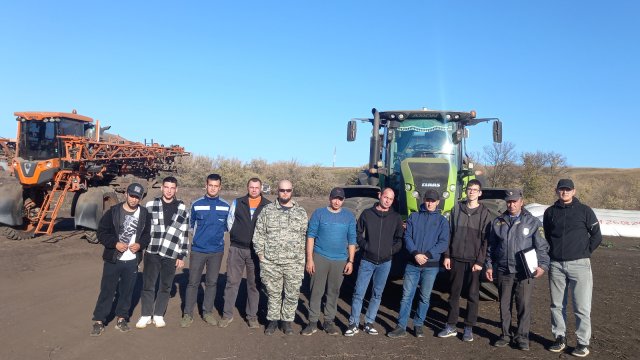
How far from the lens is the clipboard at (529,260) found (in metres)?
5.36

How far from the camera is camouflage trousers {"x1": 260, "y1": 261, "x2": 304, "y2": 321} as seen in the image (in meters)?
5.85

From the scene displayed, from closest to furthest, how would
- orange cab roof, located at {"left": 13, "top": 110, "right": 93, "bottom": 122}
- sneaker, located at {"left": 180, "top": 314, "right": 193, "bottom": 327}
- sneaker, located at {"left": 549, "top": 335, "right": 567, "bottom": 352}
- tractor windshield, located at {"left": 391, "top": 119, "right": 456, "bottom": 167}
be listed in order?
sneaker, located at {"left": 549, "top": 335, "right": 567, "bottom": 352} < sneaker, located at {"left": 180, "top": 314, "right": 193, "bottom": 327} < tractor windshield, located at {"left": 391, "top": 119, "right": 456, "bottom": 167} < orange cab roof, located at {"left": 13, "top": 110, "right": 93, "bottom": 122}

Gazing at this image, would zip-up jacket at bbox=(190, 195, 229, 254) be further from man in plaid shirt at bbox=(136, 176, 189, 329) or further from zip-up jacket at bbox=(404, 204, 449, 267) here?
zip-up jacket at bbox=(404, 204, 449, 267)

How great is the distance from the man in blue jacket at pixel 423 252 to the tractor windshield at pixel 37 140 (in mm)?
10915

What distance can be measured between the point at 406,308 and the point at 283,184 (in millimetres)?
2039

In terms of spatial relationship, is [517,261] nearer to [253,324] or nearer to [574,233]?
[574,233]

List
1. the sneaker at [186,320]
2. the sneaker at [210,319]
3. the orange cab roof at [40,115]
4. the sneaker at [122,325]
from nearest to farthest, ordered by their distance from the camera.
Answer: the sneaker at [122,325] < the sneaker at [186,320] < the sneaker at [210,319] < the orange cab roof at [40,115]

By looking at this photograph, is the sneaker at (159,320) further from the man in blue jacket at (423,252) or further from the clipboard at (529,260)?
the clipboard at (529,260)

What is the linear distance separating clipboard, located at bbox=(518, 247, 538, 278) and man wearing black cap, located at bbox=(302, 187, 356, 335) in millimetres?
1866

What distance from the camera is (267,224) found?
230 inches

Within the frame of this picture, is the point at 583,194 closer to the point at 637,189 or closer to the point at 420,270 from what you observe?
the point at 637,189

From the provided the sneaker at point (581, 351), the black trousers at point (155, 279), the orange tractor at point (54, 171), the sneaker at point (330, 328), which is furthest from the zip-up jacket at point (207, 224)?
the orange tractor at point (54, 171)

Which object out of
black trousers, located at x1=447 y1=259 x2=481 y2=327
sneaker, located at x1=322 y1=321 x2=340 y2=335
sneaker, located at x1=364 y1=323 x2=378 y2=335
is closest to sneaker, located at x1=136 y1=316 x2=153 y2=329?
sneaker, located at x1=322 y1=321 x2=340 y2=335

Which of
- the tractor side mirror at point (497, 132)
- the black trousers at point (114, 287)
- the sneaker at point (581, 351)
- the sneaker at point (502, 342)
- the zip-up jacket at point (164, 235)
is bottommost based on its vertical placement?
the sneaker at point (502, 342)
